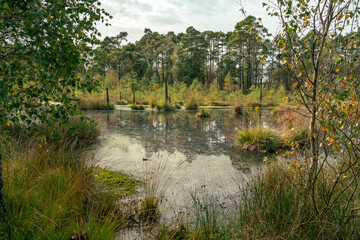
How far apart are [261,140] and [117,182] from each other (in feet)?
12.6

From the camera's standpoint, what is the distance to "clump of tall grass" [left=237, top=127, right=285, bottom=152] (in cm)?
603

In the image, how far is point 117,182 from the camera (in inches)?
146

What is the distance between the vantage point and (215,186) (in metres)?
3.66

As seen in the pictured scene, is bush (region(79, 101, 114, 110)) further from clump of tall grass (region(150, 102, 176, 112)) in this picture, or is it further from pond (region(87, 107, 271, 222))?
pond (region(87, 107, 271, 222))

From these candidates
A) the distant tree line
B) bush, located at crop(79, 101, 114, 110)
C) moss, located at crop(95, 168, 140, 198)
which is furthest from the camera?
the distant tree line

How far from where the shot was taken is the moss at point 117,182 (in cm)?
330

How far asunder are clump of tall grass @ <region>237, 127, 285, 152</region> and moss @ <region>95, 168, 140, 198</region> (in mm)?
3397

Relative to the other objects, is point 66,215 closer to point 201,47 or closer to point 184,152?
point 184,152

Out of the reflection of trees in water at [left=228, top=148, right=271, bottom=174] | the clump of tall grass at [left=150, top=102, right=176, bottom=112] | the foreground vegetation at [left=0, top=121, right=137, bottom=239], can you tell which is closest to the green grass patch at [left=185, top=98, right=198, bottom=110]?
the clump of tall grass at [left=150, top=102, right=176, bottom=112]

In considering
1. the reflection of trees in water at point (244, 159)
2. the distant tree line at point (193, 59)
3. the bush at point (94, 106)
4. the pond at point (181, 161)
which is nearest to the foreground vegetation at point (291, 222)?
the pond at point (181, 161)

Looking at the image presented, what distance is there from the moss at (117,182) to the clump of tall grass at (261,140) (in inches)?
134

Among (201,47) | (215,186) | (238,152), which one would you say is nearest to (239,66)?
(201,47)

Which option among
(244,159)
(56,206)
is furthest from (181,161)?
(56,206)

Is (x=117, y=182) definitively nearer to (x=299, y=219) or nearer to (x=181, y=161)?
(x=181, y=161)
